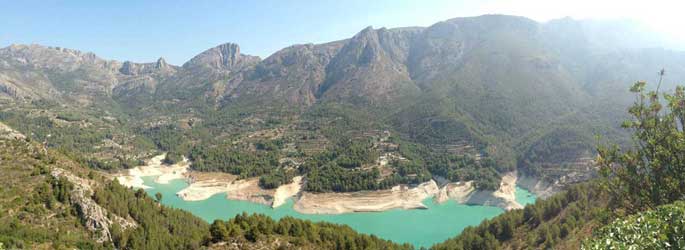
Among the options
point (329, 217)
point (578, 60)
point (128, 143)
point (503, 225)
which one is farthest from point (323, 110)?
point (578, 60)

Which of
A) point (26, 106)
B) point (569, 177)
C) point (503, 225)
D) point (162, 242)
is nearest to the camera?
point (162, 242)

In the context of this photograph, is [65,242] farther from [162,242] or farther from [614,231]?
[614,231]

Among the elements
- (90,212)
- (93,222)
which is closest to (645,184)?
(93,222)

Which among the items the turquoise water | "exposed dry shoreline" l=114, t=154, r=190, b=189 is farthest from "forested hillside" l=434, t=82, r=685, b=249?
"exposed dry shoreline" l=114, t=154, r=190, b=189

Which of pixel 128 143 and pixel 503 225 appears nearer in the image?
pixel 503 225

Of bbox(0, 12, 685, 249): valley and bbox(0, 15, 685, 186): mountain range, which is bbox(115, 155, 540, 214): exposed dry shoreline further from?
bbox(0, 15, 685, 186): mountain range

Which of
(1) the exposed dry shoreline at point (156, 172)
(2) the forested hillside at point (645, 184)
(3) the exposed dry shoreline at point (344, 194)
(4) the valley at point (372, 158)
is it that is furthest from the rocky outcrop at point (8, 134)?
(2) the forested hillside at point (645, 184)
